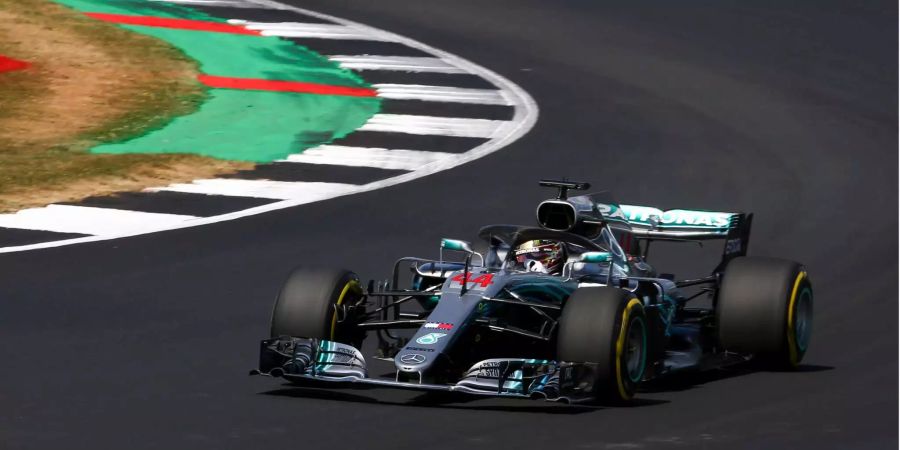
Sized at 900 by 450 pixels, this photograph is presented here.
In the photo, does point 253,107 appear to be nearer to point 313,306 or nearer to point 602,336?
point 313,306

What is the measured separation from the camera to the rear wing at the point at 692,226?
13.1 metres

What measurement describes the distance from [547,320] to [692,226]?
2542 mm

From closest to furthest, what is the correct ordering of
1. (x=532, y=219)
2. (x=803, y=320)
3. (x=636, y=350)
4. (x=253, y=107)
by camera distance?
(x=636, y=350)
(x=803, y=320)
(x=532, y=219)
(x=253, y=107)

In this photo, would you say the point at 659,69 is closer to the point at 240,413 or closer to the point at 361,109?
the point at 361,109

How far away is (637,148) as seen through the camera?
66.9 feet

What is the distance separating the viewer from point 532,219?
56.3 ft

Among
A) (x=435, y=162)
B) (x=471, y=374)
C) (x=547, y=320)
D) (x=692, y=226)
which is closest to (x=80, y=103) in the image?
(x=435, y=162)

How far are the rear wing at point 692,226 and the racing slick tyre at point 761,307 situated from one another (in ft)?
4.06

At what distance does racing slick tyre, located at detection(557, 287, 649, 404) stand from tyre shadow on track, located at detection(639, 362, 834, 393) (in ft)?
2.69

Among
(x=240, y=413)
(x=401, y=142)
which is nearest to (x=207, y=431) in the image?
(x=240, y=413)

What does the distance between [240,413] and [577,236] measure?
9.21 ft

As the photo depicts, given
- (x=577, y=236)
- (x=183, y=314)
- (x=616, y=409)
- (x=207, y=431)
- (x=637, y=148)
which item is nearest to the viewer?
(x=207, y=431)

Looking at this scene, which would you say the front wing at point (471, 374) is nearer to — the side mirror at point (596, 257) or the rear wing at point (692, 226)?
the side mirror at point (596, 257)

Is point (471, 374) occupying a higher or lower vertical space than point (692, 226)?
lower
